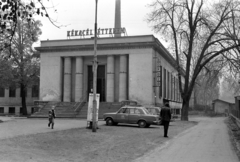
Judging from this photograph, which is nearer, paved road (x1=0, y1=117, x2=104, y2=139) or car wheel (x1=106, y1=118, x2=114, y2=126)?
paved road (x1=0, y1=117, x2=104, y2=139)

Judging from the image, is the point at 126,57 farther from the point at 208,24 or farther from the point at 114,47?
the point at 208,24

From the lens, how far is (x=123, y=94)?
4000cm

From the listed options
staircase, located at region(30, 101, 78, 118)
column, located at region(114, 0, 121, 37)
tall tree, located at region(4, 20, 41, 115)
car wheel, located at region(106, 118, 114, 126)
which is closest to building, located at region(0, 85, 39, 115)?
tall tree, located at region(4, 20, 41, 115)

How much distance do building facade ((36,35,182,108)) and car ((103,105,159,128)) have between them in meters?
14.8

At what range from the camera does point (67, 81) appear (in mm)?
42656

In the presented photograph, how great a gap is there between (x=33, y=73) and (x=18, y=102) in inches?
392

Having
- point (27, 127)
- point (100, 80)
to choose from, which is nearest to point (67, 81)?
point (100, 80)

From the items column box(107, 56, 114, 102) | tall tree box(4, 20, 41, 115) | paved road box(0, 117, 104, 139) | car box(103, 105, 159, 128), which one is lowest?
paved road box(0, 117, 104, 139)

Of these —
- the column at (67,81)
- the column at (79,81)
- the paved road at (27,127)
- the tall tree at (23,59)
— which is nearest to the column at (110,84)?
the column at (79,81)

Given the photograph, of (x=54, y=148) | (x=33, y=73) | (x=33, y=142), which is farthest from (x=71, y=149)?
(x=33, y=73)

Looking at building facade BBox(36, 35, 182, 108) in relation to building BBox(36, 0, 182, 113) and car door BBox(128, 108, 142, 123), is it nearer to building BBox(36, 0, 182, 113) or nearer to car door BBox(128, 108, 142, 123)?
building BBox(36, 0, 182, 113)

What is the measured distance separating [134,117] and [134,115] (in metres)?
0.16

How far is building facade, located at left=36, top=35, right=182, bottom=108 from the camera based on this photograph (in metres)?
39.2

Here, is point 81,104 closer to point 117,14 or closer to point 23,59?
point 23,59
